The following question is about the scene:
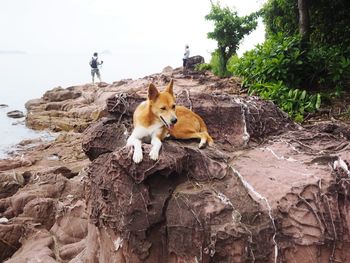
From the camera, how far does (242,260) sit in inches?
150

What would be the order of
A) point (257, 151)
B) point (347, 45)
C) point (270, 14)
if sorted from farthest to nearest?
point (270, 14)
point (347, 45)
point (257, 151)

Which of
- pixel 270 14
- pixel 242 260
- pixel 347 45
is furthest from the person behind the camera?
pixel 270 14

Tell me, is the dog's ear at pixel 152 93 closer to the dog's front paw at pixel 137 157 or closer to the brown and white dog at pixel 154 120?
the brown and white dog at pixel 154 120

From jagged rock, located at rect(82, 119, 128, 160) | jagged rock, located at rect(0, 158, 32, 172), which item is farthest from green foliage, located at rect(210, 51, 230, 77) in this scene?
jagged rock, located at rect(82, 119, 128, 160)

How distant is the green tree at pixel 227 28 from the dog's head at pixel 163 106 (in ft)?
42.8

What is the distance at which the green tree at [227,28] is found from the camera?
17250mm

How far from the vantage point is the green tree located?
56.6 feet

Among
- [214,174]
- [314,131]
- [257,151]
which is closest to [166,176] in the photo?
[214,174]

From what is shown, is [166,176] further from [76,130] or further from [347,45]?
[76,130]

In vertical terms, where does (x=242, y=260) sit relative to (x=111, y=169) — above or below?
below

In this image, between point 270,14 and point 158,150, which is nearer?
point 158,150

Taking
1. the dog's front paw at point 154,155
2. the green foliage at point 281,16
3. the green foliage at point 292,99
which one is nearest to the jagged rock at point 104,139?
the dog's front paw at point 154,155

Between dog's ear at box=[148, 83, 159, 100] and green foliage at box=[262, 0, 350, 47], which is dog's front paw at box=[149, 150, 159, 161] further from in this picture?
green foliage at box=[262, 0, 350, 47]

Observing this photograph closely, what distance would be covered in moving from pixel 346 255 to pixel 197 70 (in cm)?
1699
